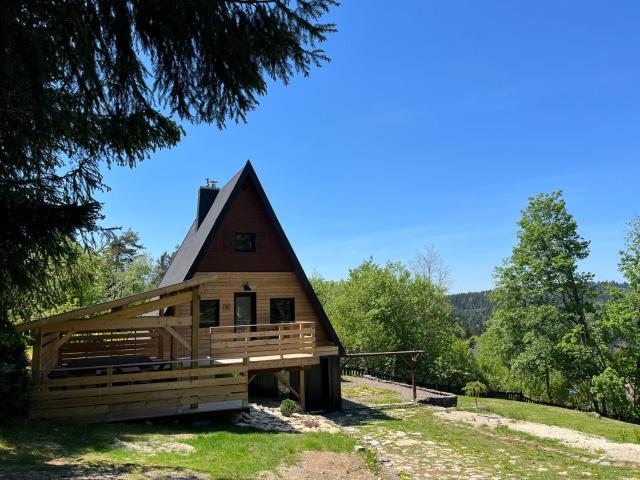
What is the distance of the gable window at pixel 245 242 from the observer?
1698 centimetres

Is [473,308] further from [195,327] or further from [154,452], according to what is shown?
[154,452]

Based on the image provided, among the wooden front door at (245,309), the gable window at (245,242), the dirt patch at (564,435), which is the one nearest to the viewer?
the dirt patch at (564,435)

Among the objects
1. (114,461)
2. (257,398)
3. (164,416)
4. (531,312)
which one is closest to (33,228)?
(114,461)

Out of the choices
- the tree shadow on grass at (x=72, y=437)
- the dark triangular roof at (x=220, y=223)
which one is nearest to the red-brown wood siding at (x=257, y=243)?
the dark triangular roof at (x=220, y=223)

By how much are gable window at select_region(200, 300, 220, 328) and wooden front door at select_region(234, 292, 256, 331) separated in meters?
0.76

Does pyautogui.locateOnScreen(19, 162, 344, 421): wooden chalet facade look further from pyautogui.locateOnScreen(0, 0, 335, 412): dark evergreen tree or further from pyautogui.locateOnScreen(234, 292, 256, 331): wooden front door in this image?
pyautogui.locateOnScreen(0, 0, 335, 412): dark evergreen tree

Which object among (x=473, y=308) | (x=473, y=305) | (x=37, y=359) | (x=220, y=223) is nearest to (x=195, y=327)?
(x=37, y=359)

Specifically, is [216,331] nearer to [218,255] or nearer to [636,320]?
[218,255]

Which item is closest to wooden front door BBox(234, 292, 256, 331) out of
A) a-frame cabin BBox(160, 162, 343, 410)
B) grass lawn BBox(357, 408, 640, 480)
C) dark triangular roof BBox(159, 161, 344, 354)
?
a-frame cabin BBox(160, 162, 343, 410)

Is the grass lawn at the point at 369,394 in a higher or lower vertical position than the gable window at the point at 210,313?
lower

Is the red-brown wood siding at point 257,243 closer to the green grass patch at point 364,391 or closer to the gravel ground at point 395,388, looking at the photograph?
the gravel ground at point 395,388

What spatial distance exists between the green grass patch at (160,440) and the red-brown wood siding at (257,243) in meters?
6.24

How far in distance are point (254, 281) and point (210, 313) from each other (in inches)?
78.4

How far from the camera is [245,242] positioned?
17156 millimetres
